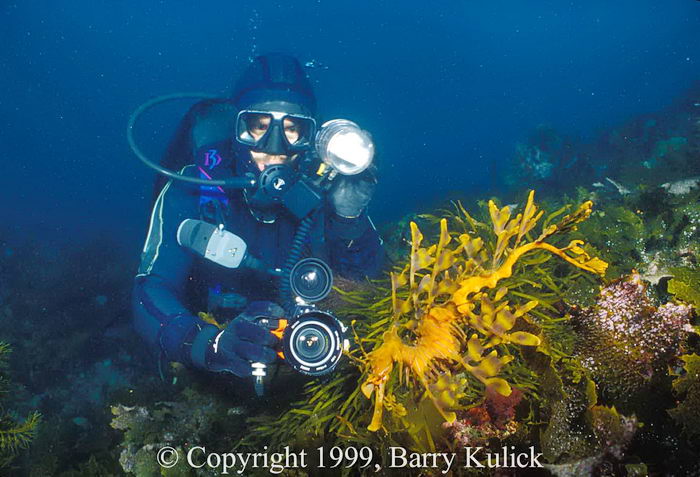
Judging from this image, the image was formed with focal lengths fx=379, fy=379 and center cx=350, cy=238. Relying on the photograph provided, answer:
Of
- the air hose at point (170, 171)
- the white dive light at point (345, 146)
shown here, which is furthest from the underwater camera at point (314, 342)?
the air hose at point (170, 171)

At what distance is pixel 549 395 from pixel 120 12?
275ft

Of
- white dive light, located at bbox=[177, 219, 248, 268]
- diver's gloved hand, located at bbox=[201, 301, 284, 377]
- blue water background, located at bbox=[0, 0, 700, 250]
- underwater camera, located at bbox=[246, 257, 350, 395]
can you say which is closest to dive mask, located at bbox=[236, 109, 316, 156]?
white dive light, located at bbox=[177, 219, 248, 268]

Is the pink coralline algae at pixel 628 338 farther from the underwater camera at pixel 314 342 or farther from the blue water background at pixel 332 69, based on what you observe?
the blue water background at pixel 332 69

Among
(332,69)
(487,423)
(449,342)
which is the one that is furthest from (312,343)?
(332,69)

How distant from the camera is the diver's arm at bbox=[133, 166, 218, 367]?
2.87 m

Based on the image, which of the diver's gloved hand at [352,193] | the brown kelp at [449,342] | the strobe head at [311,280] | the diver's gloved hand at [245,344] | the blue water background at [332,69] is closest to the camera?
the brown kelp at [449,342]

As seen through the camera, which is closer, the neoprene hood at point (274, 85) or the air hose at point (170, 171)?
the air hose at point (170, 171)

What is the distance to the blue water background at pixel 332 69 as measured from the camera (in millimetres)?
50750

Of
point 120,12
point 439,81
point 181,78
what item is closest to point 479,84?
point 439,81

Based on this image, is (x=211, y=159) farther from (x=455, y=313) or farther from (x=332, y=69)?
(x=332, y=69)

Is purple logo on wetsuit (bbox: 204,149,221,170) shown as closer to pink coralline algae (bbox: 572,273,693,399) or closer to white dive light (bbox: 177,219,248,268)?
white dive light (bbox: 177,219,248,268)

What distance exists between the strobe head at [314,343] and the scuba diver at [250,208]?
3.98 ft

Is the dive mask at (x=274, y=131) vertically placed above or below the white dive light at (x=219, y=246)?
above

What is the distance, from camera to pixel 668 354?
159 cm
